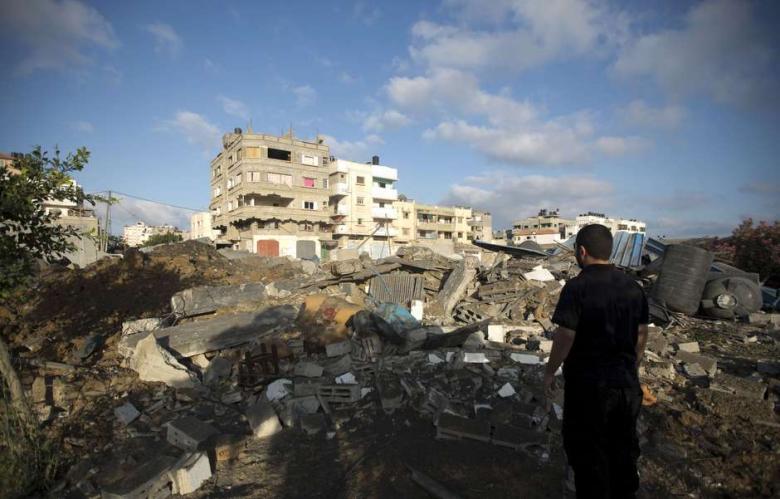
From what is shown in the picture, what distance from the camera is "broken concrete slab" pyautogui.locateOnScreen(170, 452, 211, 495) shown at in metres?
3.33

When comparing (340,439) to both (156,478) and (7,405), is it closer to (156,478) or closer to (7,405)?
(156,478)

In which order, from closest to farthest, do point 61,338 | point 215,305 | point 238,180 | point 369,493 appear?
point 369,493, point 61,338, point 215,305, point 238,180

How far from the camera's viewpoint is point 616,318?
2.39 meters

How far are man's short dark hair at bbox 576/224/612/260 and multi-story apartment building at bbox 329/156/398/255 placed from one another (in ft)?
116

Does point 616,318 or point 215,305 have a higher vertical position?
point 616,318

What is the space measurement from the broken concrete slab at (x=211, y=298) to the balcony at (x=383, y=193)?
103 feet

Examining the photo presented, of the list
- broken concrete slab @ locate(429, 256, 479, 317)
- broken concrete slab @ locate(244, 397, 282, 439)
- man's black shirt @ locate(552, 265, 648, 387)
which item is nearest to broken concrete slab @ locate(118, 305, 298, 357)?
broken concrete slab @ locate(244, 397, 282, 439)

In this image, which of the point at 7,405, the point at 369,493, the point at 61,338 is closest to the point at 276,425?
the point at 369,493

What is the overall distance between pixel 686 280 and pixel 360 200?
32.9 meters

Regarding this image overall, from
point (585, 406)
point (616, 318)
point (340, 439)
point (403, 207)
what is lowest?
point (340, 439)

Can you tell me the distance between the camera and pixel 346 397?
4.95m

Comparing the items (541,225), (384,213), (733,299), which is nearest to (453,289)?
(733,299)

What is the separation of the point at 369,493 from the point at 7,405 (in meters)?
3.46

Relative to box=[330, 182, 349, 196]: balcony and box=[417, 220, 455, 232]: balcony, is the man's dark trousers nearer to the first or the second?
box=[330, 182, 349, 196]: balcony
